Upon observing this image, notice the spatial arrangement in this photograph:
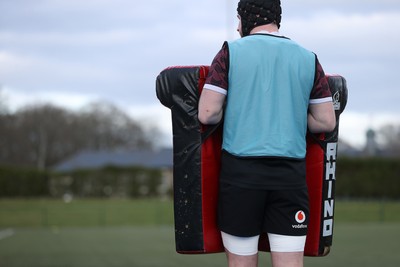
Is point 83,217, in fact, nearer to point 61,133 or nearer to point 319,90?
point 319,90

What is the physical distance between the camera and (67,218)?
3847 centimetres

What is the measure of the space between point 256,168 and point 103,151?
315 ft

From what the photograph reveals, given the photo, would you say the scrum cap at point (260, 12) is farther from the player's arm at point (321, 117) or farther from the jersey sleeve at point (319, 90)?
the player's arm at point (321, 117)

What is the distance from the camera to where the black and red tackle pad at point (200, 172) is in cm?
409

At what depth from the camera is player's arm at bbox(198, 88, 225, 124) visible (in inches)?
155

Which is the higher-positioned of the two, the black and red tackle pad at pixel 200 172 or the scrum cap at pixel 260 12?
the scrum cap at pixel 260 12

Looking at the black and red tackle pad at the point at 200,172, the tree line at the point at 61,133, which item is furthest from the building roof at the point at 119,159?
the black and red tackle pad at the point at 200,172

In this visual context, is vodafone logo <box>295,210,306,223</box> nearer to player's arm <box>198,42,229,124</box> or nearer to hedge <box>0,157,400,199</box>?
player's arm <box>198,42,229,124</box>

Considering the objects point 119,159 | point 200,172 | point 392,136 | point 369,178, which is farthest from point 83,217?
point 392,136

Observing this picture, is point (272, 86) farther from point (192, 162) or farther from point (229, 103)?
point (192, 162)

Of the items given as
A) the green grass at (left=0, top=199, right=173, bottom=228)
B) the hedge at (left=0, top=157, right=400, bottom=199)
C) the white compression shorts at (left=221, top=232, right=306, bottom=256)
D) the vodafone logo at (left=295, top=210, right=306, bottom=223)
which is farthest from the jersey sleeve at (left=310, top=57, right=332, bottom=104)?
the hedge at (left=0, top=157, right=400, bottom=199)

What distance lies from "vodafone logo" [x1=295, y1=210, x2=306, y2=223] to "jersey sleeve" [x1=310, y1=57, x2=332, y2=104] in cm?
55

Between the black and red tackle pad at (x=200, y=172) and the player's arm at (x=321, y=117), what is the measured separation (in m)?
0.14

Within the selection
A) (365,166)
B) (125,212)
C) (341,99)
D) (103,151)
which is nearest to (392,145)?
(103,151)
